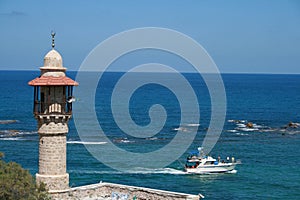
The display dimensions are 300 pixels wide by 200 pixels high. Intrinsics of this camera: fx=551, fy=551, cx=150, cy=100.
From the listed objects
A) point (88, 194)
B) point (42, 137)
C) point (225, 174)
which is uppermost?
point (42, 137)

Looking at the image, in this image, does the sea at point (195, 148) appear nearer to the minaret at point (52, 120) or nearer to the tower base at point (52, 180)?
the tower base at point (52, 180)

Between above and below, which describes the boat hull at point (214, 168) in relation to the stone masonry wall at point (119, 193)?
below

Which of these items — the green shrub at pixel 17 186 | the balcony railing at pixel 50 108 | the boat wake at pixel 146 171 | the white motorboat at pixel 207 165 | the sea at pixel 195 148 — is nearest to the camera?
the green shrub at pixel 17 186

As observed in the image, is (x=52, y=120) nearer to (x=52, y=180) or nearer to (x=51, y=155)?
(x=51, y=155)

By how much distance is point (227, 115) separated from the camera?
348ft

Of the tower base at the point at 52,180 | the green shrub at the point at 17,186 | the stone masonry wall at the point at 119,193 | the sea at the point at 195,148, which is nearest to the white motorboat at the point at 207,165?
the sea at the point at 195,148

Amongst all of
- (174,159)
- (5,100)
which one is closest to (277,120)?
(174,159)

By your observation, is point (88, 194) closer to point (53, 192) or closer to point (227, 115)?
point (53, 192)

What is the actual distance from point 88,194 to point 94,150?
34968 mm

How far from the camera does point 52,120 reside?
74.5ft

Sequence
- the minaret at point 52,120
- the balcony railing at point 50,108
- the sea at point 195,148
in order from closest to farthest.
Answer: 1. the minaret at point 52,120
2. the balcony railing at point 50,108
3. the sea at point 195,148

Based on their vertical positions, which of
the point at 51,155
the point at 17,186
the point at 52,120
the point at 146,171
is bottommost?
the point at 146,171

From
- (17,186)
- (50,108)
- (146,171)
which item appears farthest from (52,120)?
(146,171)

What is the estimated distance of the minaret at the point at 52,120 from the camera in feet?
74.1
